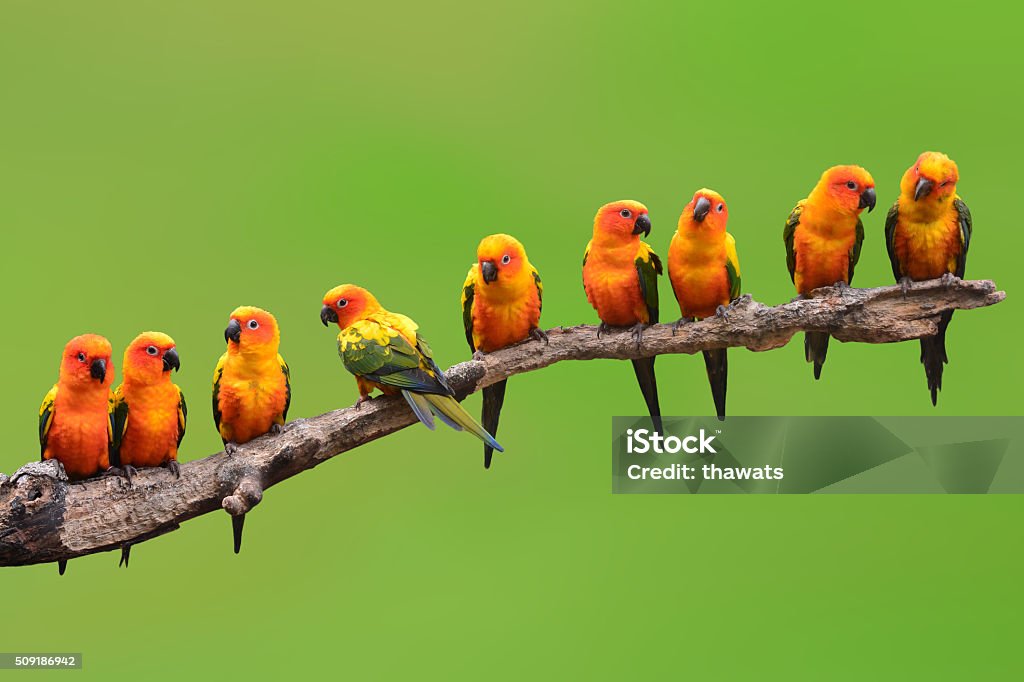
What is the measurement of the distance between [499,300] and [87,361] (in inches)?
80.6

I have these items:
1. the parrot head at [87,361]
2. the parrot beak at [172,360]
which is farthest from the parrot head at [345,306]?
the parrot head at [87,361]

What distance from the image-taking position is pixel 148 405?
5359 millimetres

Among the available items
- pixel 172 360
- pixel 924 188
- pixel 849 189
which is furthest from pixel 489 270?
pixel 924 188

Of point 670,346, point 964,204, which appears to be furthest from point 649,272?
point 964,204

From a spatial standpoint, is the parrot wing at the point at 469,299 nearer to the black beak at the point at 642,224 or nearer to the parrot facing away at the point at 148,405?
the black beak at the point at 642,224

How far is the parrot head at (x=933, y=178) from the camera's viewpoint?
5.54 m

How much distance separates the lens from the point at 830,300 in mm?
5621

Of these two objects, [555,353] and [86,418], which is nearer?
[86,418]

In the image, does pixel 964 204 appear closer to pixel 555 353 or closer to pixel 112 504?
pixel 555 353

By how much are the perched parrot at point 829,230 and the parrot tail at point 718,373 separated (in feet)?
1.69

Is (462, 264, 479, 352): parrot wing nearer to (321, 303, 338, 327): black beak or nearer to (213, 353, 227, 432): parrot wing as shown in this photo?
(321, 303, 338, 327): black beak

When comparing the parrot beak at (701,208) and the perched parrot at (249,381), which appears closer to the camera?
the perched parrot at (249,381)

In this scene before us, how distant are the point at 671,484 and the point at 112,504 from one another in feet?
9.35

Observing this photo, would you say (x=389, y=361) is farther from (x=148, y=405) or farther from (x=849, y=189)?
(x=849, y=189)
